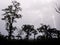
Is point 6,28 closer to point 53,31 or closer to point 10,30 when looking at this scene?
point 10,30

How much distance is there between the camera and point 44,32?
6003cm

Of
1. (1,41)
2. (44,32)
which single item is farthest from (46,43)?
(44,32)

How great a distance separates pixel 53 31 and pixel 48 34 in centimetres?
239

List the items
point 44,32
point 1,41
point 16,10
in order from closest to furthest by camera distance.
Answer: point 1,41 → point 16,10 → point 44,32

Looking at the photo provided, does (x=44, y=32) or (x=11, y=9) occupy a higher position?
(x=11, y=9)

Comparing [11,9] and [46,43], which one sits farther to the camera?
[11,9]

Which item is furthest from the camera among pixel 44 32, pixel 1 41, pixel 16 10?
pixel 44 32

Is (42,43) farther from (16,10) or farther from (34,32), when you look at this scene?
(34,32)

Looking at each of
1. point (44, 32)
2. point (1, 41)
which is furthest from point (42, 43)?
point (44, 32)

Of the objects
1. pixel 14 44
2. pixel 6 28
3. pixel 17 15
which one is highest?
pixel 17 15

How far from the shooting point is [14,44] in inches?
794

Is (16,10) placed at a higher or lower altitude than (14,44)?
higher

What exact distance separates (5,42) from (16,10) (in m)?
24.1

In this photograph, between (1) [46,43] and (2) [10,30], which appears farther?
(2) [10,30]
